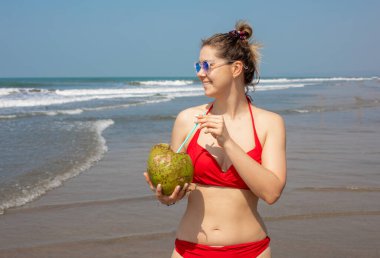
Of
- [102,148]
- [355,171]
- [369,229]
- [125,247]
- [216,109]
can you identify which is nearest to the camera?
[216,109]

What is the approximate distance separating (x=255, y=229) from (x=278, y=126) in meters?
0.56

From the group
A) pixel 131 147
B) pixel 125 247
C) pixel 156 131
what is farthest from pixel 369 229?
pixel 156 131

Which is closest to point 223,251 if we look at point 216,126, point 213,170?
point 213,170

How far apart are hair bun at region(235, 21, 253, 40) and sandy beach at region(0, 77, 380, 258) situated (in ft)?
8.76

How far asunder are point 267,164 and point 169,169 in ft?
1.65

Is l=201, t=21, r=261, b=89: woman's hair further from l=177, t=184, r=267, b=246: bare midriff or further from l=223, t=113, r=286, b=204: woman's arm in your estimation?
l=177, t=184, r=267, b=246: bare midriff

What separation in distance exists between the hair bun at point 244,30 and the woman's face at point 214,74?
0.21m

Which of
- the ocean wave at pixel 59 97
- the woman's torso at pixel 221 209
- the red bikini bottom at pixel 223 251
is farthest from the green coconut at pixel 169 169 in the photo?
the ocean wave at pixel 59 97

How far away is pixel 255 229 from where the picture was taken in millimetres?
2779

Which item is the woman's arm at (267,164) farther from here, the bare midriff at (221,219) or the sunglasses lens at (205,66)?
the sunglasses lens at (205,66)

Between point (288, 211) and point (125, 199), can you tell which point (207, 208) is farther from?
point (125, 199)

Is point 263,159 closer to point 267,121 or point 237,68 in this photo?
point 267,121

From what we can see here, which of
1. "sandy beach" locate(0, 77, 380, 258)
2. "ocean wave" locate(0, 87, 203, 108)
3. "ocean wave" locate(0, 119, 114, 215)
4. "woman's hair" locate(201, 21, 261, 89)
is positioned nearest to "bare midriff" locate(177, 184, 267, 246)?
"woman's hair" locate(201, 21, 261, 89)

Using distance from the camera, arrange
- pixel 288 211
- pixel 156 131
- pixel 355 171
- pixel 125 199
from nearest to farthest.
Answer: pixel 288 211 < pixel 125 199 < pixel 355 171 < pixel 156 131
